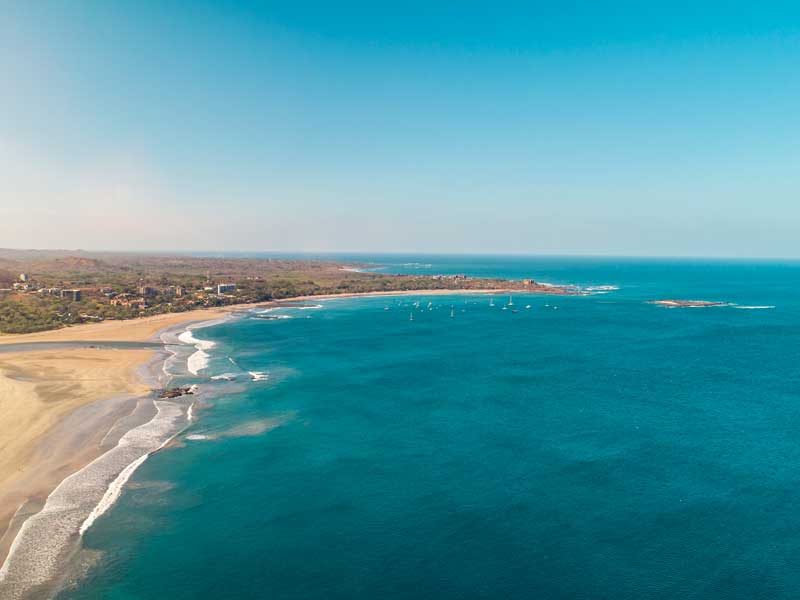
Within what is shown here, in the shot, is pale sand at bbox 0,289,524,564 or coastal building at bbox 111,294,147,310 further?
coastal building at bbox 111,294,147,310

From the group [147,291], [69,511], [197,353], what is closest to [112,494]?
[69,511]

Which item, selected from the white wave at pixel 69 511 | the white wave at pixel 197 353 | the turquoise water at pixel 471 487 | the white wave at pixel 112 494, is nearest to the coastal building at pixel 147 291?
the white wave at pixel 197 353

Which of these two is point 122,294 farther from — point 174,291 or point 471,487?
point 471,487

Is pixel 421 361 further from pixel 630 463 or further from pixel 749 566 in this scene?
pixel 749 566

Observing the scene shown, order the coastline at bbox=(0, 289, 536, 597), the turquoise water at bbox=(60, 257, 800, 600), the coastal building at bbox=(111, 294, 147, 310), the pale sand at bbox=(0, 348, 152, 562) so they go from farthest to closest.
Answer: the coastal building at bbox=(111, 294, 147, 310)
the pale sand at bbox=(0, 348, 152, 562)
the coastline at bbox=(0, 289, 536, 597)
the turquoise water at bbox=(60, 257, 800, 600)

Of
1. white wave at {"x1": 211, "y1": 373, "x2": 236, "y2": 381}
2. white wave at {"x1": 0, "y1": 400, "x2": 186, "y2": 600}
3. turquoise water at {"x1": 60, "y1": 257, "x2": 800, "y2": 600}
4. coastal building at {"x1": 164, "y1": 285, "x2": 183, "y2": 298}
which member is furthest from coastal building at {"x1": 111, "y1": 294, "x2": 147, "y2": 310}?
white wave at {"x1": 0, "y1": 400, "x2": 186, "y2": 600}

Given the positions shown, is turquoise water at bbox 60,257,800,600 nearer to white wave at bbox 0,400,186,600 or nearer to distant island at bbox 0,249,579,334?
white wave at bbox 0,400,186,600

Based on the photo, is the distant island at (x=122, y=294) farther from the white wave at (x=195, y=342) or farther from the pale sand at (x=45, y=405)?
the pale sand at (x=45, y=405)
